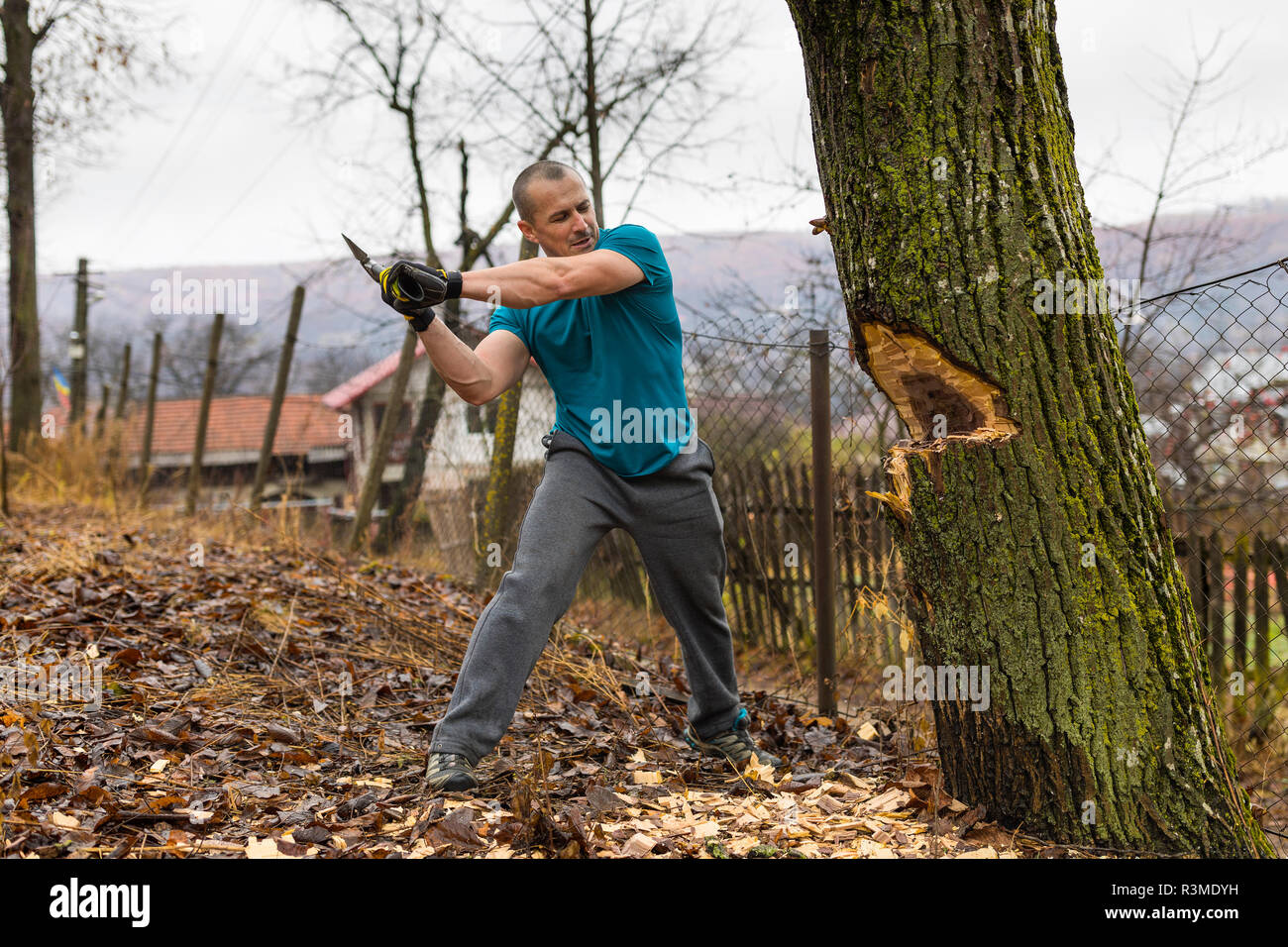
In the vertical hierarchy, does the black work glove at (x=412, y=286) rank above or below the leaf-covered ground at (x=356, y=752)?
above

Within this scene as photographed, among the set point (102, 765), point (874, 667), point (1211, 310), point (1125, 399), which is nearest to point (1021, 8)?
point (1125, 399)

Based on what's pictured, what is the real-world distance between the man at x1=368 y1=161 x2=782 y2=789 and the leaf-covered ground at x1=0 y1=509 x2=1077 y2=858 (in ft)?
0.68

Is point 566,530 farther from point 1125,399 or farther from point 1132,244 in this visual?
point 1132,244

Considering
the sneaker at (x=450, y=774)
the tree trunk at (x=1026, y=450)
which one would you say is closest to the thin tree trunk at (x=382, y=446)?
the sneaker at (x=450, y=774)

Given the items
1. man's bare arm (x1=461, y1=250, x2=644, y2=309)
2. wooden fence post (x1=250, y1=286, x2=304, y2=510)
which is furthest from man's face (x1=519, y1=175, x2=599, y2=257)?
wooden fence post (x1=250, y1=286, x2=304, y2=510)

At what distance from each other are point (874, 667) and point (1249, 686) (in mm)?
2424

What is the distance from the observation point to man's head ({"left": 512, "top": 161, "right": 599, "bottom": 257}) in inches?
114

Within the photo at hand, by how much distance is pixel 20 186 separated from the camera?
1257 cm

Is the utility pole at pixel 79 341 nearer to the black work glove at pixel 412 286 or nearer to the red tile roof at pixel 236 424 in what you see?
the red tile roof at pixel 236 424

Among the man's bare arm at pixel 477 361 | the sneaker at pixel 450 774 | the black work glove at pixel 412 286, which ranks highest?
the black work glove at pixel 412 286

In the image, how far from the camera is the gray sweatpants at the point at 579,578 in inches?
104

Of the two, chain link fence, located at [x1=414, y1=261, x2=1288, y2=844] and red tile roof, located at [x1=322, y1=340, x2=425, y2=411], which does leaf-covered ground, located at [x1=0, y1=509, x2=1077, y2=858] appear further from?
red tile roof, located at [x1=322, y1=340, x2=425, y2=411]
